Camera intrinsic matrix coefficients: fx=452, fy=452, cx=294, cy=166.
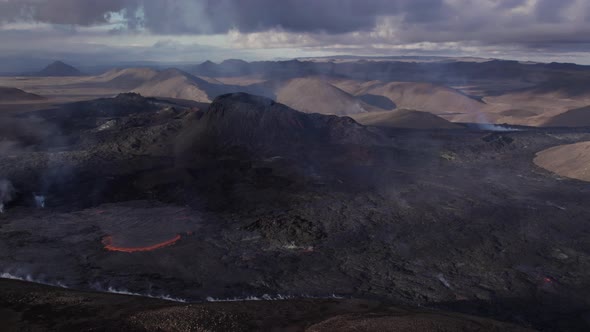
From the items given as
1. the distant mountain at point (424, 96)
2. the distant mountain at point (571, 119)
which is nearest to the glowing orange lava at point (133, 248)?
the distant mountain at point (571, 119)

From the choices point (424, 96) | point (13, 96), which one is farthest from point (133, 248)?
point (424, 96)

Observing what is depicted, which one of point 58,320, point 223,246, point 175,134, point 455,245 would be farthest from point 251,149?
point 58,320

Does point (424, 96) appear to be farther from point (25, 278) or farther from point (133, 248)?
point (25, 278)

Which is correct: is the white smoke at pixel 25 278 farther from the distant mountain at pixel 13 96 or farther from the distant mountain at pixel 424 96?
the distant mountain at pixel 424 96

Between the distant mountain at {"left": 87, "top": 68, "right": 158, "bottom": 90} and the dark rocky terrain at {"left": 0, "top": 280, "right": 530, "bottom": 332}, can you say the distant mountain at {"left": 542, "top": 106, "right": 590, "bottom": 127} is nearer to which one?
the dark rocky terrain at {"left": 0, "top": 280, "right": 530, "bottom": 332}

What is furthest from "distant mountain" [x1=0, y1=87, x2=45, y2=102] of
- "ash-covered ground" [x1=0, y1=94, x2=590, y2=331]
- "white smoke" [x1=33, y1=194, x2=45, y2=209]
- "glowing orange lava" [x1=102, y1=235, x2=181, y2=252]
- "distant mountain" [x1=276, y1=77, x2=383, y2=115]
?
"glowing orange lava" [x1=102, y1=235, x2=181, y2=252]

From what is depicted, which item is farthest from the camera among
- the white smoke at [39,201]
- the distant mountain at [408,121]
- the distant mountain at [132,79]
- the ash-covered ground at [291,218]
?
the distant mountain at [132,79]

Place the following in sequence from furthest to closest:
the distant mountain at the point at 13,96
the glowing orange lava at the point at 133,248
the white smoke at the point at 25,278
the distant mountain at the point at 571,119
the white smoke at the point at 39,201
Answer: the distant mountain at the point at 13,96 → the distant mountain at the point at 571,119 → the white smoke at the point at 39,201 → the glowing orange lava at the point at 133,248 → the white smoke at the point at 25,278
